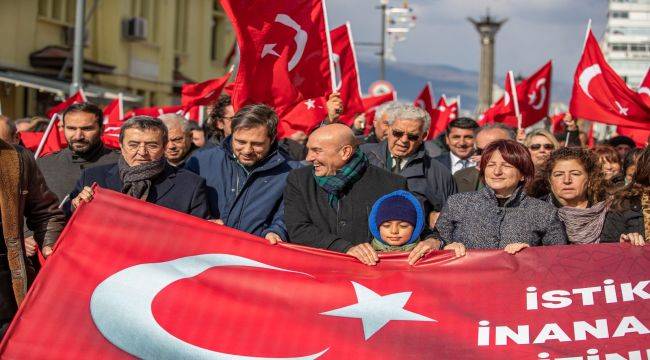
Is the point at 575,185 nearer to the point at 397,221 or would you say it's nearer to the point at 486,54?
the point at 397,221

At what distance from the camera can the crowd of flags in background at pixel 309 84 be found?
338 inches

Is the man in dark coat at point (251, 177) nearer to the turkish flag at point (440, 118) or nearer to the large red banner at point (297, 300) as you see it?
the large red banner at point (297, 300)

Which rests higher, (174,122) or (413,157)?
(174,122)

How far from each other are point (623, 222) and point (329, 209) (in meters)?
1.61

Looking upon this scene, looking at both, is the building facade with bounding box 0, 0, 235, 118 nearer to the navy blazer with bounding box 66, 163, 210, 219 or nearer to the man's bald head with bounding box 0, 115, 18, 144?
the man's bald head with bounding box 0, 115, 18, 144

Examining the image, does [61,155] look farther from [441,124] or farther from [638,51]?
[638,51]

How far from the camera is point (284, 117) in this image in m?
9.22

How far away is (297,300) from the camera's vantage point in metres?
5.79

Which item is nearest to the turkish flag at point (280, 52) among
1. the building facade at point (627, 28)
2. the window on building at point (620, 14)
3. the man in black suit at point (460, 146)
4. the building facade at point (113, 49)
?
the man in black suit at point (460, 146)

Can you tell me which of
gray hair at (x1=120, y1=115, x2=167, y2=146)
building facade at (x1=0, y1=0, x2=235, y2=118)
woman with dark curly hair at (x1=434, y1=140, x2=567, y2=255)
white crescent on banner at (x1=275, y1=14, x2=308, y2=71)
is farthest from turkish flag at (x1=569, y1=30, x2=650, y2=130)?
building facade at (x1=0, y1=0, x2=235, y2=118)

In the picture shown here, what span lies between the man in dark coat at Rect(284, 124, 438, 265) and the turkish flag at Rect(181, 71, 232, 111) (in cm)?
653

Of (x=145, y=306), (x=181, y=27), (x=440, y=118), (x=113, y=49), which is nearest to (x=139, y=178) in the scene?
(x=145, y=306)

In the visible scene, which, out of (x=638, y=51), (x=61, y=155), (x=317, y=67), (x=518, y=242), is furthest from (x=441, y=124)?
(x=638, y=51)

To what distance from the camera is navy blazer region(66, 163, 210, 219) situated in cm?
650
